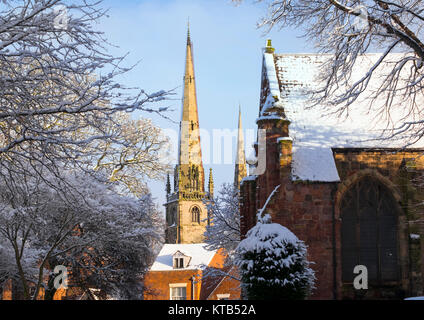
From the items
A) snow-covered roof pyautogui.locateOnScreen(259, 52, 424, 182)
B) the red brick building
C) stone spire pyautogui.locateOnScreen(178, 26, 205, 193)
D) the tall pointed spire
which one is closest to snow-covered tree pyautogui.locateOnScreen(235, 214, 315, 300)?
snow-covered roof pyautogui.locateOnScreen(259, 52, 424, 182)

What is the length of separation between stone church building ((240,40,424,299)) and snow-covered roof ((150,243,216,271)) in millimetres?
27737

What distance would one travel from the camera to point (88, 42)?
9.02 meters

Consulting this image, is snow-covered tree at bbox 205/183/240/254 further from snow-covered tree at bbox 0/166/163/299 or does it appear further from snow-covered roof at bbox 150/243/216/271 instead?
snow-covered roof at bbox 150/243/216/271

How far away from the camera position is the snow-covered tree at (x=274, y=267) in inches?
579

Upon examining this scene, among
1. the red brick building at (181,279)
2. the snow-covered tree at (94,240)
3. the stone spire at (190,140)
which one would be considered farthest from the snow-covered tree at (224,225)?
the stone spire at (190,140)

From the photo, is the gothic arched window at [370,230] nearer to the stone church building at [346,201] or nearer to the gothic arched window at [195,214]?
the stone church building at [346,201]

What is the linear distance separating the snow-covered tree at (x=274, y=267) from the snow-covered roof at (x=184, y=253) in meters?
30.3

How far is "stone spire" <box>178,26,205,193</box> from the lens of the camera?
79125 millimetres

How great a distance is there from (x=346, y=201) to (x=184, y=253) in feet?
99.6
